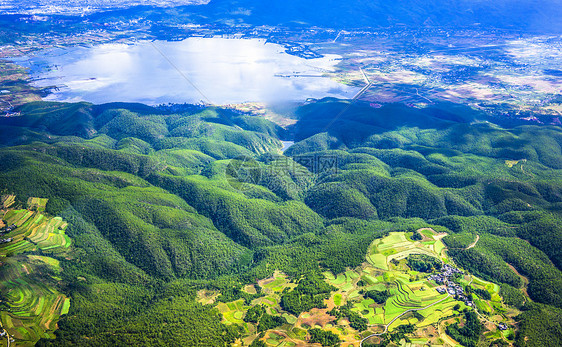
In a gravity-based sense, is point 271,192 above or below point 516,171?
below

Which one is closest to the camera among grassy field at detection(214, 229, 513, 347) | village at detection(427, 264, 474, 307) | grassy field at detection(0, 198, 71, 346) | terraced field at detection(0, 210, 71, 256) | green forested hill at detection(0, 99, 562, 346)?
grassy field at detection(0, 198, 71, 346)

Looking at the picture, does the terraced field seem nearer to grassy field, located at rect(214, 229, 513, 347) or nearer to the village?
grassy field, located at rect(214, 229, 513, 347)

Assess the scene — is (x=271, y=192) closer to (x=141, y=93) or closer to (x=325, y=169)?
(x=325, y=169)

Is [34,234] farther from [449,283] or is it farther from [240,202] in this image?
[449,283]

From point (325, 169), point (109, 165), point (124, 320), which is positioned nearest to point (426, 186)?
point (325, 169)

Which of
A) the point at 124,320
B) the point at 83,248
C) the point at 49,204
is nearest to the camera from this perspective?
the point at 124,320

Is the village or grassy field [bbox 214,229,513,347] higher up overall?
the village

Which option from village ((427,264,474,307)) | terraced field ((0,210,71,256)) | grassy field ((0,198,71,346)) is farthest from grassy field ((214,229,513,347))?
terraced field ((0,210,71,256))
